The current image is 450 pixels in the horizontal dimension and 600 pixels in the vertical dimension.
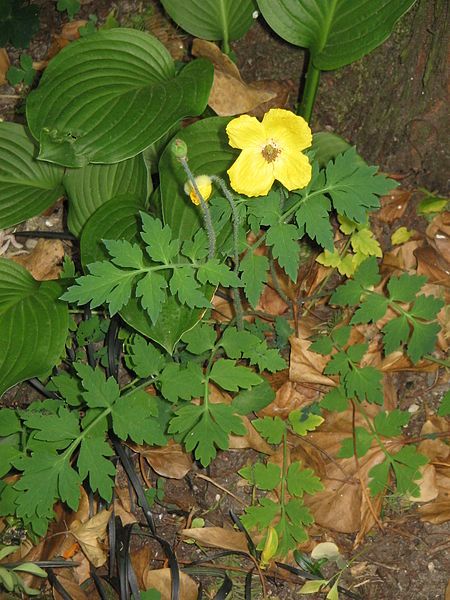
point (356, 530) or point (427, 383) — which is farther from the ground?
point (427, 383)

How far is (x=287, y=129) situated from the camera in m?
1.51

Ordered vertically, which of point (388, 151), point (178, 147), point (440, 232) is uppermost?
point (178, 147)

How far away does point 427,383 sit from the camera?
2.12 m

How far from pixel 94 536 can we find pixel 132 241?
83 cm

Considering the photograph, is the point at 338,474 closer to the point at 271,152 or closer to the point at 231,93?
the point at 271,152

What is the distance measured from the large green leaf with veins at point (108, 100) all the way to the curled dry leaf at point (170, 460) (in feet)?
2.77

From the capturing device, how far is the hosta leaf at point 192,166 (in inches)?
74.2

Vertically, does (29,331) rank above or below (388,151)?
below

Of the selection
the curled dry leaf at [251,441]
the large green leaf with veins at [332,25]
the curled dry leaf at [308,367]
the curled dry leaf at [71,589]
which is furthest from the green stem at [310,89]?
the curled dry leaf at [71,589]

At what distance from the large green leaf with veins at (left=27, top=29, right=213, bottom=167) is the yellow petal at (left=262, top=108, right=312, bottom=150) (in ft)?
1.21

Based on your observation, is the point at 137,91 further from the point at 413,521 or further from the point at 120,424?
the point at 413,521

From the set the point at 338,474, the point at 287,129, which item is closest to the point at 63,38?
the point at 287,129

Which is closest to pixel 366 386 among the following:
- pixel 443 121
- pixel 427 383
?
pixel 427 383

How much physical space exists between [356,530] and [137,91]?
1368 millimetres
